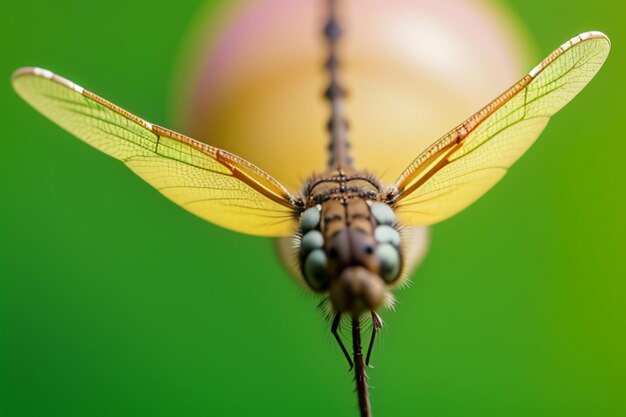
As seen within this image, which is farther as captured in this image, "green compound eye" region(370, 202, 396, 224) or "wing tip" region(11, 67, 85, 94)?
"wing tip" region(11, 67, 85, 94)

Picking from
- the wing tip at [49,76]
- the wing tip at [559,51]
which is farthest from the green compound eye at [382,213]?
the wing tip at [49,76]

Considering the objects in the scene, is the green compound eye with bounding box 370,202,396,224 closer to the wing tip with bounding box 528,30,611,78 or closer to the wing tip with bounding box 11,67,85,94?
the wing tip with bounding box 528,30,611,78

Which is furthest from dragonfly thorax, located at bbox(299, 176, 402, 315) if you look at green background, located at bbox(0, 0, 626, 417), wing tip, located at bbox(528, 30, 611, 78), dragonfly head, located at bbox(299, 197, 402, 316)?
green background, located at bbox(0, 0, 626, 417)

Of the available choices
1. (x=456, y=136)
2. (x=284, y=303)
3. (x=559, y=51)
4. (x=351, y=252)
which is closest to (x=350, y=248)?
(x=351, y=252)

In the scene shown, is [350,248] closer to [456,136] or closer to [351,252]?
[351,252]

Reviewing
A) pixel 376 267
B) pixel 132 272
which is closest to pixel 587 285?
pixel 132 272

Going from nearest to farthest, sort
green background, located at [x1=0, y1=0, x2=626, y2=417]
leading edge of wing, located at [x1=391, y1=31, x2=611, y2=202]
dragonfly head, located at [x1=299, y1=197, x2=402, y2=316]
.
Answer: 1. dragonfly head, located at [x1=299, y1=197, x2=402, y2=316]
2. leading edge of wing, located at [x1=391, y1=31, x2=611, y2=202]
3. green background, located at [x1=0, y1=0, x2=626, y2=417]

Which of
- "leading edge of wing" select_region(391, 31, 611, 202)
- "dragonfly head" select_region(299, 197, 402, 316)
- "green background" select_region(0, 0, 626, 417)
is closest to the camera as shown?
"dragonfly head" select_region(299, 197, 402, 316)

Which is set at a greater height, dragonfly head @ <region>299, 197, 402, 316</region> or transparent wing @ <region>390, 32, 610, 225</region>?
transparent wing @ <region>390, 32, 610, 225</region>
